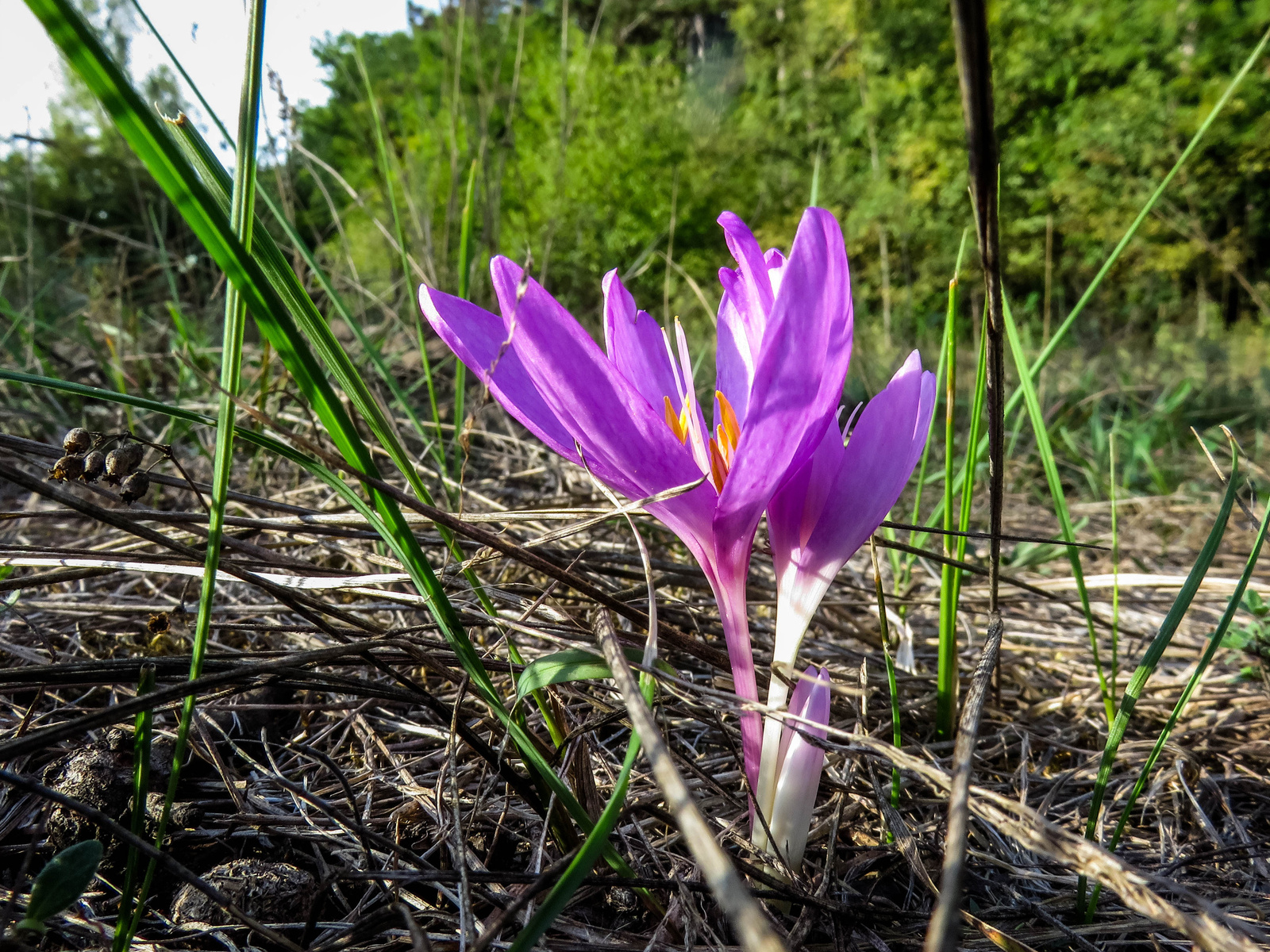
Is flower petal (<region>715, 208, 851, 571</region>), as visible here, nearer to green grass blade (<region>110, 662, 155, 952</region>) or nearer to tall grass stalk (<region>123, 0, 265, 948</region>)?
tall grass stalk (<region>123, 0, 265, 948</region>)

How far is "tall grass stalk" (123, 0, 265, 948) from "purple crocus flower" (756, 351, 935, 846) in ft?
1.28

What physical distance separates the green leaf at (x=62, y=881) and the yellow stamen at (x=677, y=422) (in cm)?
48

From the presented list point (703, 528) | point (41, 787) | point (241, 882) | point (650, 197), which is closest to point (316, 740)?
point (241, 882)

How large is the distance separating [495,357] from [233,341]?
7.4 inches

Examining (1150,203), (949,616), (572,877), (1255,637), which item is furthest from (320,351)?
(1255,637)

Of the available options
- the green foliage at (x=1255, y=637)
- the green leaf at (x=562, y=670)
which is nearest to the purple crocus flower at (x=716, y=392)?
the green leaf at (x=562, y=670)

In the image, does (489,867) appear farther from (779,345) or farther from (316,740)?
(779,345)

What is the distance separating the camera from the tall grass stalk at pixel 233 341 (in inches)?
16.7

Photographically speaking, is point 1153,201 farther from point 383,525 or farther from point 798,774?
point 383,525

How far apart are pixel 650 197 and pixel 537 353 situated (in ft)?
27.5

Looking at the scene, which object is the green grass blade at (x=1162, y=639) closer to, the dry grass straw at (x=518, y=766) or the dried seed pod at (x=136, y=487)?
the dry grass straw at (x=518, y=766)

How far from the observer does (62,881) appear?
1.41ft

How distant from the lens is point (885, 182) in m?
10.1

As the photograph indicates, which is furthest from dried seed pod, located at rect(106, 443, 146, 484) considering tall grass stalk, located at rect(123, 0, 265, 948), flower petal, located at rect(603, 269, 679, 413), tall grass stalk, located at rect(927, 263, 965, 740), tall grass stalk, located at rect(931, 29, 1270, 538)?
tall grass stalk, located at rect(931, 29, 1270, 538)
